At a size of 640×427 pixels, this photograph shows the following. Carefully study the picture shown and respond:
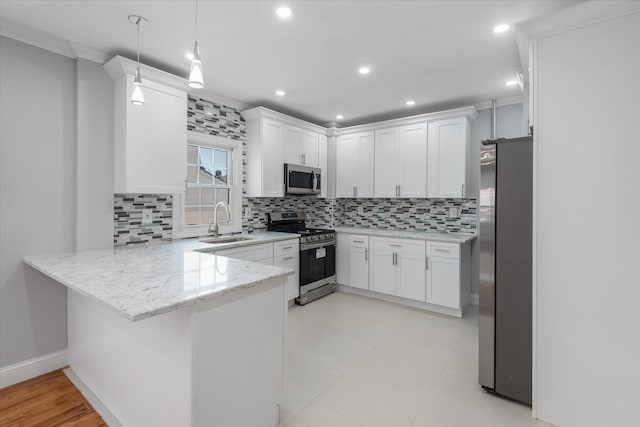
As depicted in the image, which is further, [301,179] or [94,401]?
[301,179]

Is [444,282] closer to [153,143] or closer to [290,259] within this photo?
[290,259]

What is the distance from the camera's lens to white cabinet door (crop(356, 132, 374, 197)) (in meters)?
4.43

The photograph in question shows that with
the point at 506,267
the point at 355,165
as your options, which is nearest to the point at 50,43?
the point at 355,165

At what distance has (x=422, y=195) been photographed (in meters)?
3.96

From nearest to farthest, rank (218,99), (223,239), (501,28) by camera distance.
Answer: (501,28), (223,239), (218,99)

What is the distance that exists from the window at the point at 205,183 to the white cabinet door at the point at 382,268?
2.01m

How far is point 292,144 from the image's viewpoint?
4.20 m

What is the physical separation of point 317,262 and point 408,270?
3.91ft

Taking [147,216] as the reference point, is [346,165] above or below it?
above

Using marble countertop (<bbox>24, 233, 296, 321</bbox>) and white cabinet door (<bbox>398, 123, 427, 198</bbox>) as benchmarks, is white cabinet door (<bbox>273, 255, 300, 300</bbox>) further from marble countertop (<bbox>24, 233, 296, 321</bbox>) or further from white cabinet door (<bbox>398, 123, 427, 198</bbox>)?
white cabinet door (<bbox>398, 123, 427, 198</bbox>)

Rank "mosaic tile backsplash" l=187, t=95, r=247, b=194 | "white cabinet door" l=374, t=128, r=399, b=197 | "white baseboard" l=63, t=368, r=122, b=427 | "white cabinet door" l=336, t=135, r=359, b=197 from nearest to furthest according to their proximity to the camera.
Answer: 1. "white baseboard" l=63, t=368, r=122, b=427
2. "mosaic tile backsplash" l=187, t=95, r=247, b=194
3. "white cabinet door" l=374, t=128, r=399, b=197
4. "white cabinet door" l=336, t=135, r=359, b=197

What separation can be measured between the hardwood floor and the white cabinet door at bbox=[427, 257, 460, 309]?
3.23 m

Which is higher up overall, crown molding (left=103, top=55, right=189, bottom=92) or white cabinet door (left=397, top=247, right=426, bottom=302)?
crown molding (left=103, top=55, right=189, bottom=92)

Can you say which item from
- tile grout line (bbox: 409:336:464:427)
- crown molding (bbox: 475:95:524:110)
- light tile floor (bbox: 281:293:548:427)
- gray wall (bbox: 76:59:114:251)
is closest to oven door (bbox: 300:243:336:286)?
light tile floor (bbox: 281:293:548:427)
